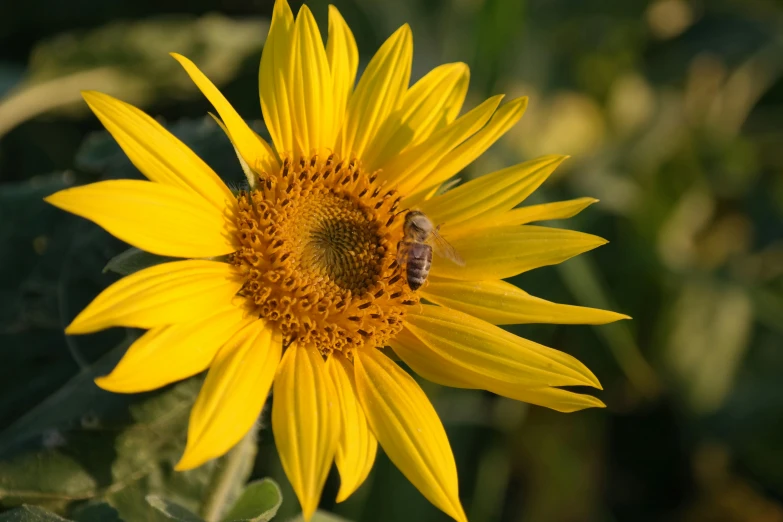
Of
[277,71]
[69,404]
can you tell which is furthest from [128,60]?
[69,404]

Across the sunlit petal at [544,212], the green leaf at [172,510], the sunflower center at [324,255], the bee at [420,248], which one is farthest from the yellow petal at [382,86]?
the green leaf at [172,510]

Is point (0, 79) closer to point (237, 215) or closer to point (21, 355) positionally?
point (21, 355)

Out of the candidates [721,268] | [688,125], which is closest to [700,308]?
[721,268]

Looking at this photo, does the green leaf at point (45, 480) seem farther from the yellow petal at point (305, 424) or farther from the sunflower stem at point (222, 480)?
the yellow petal at point (305, 424)

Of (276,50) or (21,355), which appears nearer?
(276,50)

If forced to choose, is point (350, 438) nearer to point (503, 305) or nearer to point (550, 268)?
point (503, 305)

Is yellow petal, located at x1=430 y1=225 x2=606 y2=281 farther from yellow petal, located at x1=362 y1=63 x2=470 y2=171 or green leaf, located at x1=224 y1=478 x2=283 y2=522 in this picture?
green leaf, located at x1=224 y1=478 x2=283 y2=522
